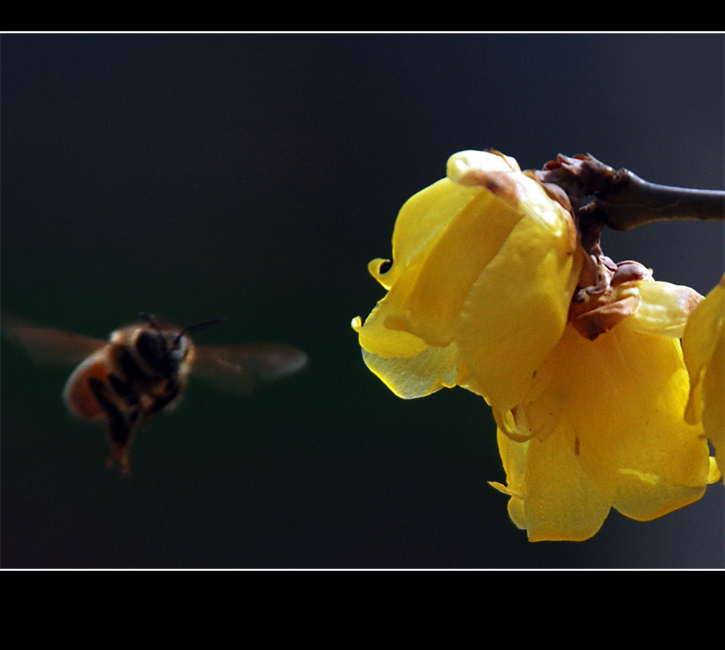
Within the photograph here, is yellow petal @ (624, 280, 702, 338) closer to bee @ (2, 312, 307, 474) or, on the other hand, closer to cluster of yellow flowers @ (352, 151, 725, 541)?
cluster of yellow flowers @ (352, 151, 725, 541)

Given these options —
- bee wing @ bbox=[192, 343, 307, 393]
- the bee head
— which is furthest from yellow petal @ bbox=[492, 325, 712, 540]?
the bee head

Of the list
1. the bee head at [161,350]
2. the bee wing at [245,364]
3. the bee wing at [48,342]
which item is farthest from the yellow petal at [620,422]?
the bee wing at [48,342]

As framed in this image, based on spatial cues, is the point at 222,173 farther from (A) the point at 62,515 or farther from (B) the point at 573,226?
(B) the point at 573,226

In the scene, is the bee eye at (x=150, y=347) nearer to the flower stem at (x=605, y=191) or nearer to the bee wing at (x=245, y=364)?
the bee wing at (x=245, y=364)

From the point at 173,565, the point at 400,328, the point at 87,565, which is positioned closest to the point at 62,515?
the point at 87,565

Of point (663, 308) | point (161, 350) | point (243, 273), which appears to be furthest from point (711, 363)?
point (243, 273)

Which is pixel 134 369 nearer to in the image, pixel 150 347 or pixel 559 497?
pixel 150 347
